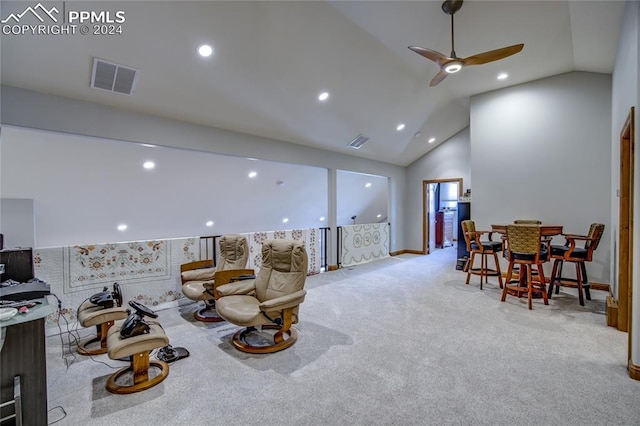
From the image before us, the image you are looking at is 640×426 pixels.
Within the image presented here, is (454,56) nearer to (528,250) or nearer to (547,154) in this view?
(528,250)

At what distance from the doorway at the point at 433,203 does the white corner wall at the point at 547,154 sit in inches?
73.0

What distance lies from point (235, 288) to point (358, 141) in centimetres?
437

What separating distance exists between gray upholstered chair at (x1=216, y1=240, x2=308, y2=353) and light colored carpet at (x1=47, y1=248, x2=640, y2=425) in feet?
0.62

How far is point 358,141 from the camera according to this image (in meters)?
6.48

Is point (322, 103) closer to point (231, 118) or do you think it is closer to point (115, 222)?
point (231, 118)

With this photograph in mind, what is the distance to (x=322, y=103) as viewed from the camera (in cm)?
489

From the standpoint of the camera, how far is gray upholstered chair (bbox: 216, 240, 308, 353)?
2.81m

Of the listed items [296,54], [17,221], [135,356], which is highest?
[296,54]

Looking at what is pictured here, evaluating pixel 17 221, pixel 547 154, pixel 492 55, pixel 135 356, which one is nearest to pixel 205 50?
pixel 135 356

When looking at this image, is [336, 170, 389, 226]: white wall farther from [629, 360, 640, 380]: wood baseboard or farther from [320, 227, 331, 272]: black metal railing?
[629, 360, 640, 380]: wood baseboard

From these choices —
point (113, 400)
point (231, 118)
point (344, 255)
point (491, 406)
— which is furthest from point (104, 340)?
point (344, 255)

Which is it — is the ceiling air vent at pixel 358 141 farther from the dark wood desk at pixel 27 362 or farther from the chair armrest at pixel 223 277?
the dark wood desk at pixel 27 362

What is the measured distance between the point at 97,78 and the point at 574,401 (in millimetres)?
5267

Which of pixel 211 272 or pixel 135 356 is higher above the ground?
pixel 211 272
